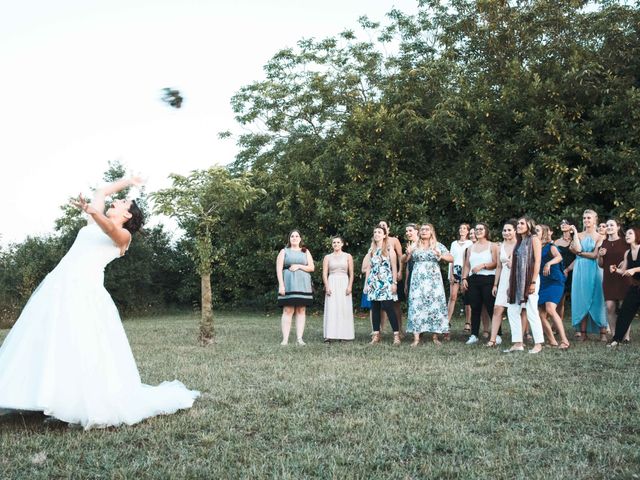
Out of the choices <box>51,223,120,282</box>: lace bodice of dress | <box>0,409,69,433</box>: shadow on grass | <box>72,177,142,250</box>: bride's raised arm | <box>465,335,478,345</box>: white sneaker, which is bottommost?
<box>0,409,69,433</box>: shadow on grass

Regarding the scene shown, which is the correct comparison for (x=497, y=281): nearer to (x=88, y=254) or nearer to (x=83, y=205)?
(x=88, y=254)

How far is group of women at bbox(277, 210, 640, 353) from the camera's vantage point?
31.5ft

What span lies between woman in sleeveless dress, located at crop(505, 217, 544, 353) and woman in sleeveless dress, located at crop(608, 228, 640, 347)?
135 centimetres

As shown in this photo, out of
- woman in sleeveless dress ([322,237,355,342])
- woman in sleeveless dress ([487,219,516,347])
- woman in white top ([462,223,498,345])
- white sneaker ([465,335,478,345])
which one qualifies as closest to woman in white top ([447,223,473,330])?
woman in white top ([462,223,498,345])

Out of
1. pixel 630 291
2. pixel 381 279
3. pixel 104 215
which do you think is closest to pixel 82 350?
pixel 104 215

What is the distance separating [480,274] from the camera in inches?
430

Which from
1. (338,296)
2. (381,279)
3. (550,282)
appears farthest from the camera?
(338,296)

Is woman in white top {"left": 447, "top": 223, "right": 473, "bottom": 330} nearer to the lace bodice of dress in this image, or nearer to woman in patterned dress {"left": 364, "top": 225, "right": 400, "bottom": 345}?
woman in patterned dress {"left": 364, "top": 225, "right": 400, "bottom": 345}

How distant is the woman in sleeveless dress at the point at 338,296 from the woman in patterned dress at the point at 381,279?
395mm

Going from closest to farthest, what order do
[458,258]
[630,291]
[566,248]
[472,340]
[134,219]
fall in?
[134,219]
[630,291]
[472,340]
[566,248]
[458,258]

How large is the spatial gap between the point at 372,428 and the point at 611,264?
7.07 m

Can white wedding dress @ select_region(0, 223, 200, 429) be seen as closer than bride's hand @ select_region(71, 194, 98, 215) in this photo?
No

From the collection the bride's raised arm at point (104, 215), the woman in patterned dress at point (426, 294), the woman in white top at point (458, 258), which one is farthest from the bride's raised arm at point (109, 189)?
the woman in white top at point (458, 258)

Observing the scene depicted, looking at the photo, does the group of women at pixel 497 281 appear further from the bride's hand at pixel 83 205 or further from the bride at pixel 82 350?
the bride's hand at pixel 83 205
